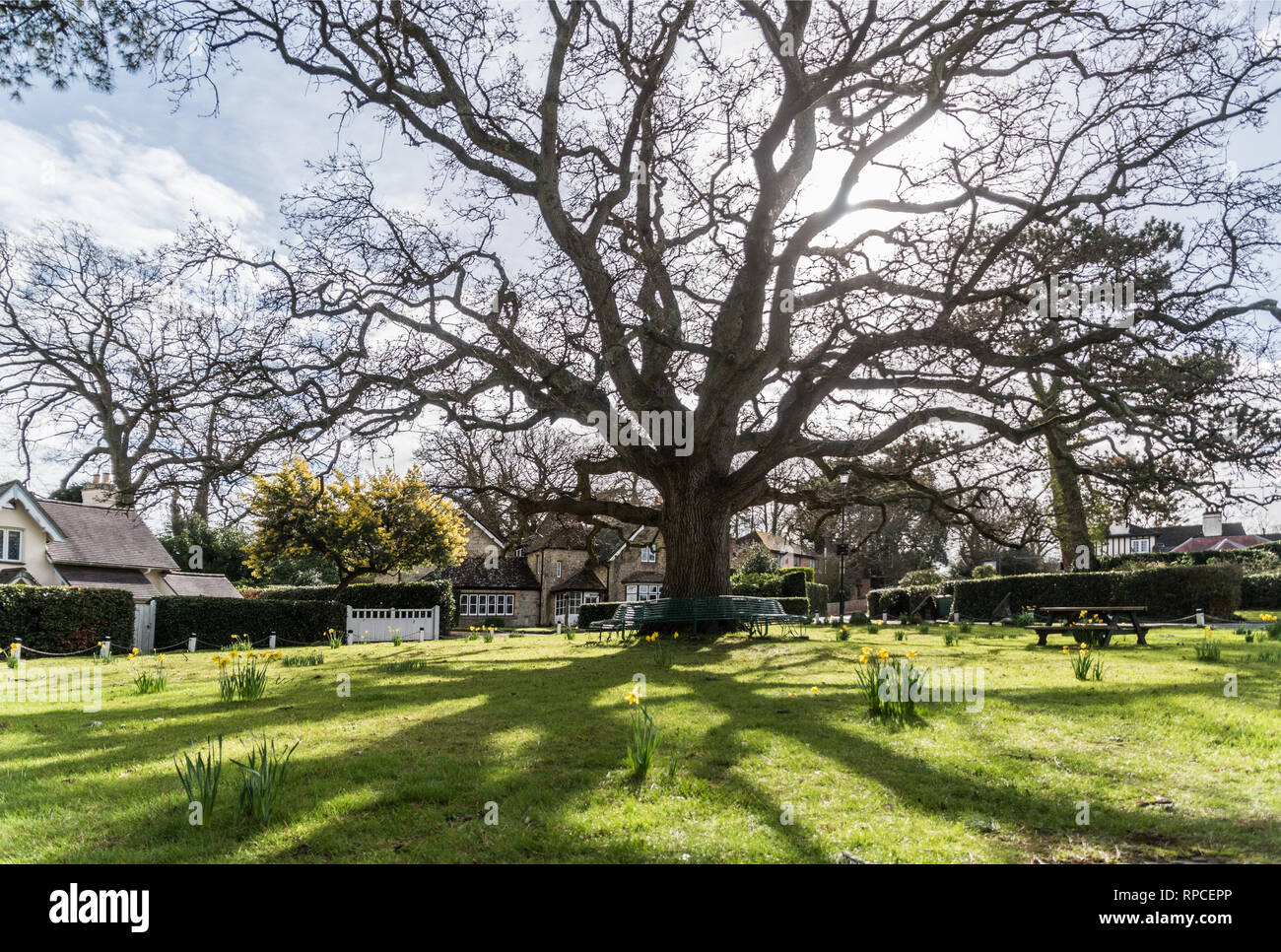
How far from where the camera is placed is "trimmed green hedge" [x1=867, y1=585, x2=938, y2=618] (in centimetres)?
2988

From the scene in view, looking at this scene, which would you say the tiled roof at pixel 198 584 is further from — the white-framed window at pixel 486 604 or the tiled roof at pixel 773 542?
the tiled roof at pixel 773 542

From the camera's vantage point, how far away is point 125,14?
7734mm

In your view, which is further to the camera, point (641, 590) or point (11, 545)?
point (641, 590)

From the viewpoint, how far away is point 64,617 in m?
18.7

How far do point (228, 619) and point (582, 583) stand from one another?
27684mm

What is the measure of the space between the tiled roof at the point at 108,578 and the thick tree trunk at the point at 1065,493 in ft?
102

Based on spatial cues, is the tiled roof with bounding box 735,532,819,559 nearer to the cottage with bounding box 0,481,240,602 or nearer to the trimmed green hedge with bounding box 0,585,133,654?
the cottage with bounding box 0,481,240,602

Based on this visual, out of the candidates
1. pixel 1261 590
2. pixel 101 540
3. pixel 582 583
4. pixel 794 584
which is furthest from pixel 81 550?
pixel 1261 590

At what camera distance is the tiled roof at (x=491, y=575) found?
159ft

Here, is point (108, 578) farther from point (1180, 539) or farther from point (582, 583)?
point (1180, 539)

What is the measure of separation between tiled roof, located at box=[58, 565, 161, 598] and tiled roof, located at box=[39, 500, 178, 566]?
599mm
